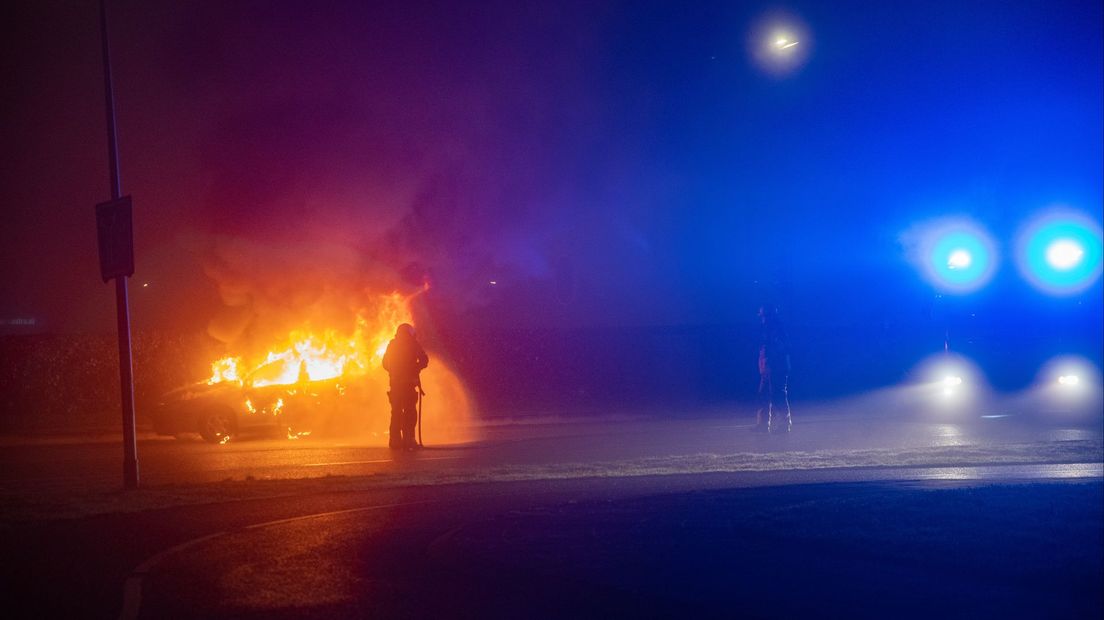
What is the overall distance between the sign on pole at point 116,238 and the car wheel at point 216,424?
815cm

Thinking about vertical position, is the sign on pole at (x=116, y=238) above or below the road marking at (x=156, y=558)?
above

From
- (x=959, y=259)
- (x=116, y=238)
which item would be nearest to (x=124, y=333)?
(x=116, y=238)

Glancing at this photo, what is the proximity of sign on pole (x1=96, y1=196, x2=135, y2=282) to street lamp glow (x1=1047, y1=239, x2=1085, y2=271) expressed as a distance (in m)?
23.0

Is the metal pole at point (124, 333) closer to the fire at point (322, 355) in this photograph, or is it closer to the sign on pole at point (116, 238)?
the sign on pole at point (116, 238)

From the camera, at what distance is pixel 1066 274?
2742 cm

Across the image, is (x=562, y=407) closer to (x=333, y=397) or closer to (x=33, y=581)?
(x=333, y=397)

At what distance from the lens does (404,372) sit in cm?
1747

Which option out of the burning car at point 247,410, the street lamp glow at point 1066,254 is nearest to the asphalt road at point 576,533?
the burning car at point 247,410

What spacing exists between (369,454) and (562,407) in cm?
1040

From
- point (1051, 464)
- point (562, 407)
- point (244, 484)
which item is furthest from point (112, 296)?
point (1051, 464)

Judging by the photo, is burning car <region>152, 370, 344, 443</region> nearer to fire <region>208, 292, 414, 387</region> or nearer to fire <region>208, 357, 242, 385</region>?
fire <region>208, 292, 414, 387</region>

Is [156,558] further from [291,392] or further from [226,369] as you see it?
[226,369]

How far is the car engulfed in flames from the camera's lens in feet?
68.2

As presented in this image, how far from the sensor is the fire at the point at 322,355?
22188 millimetres
